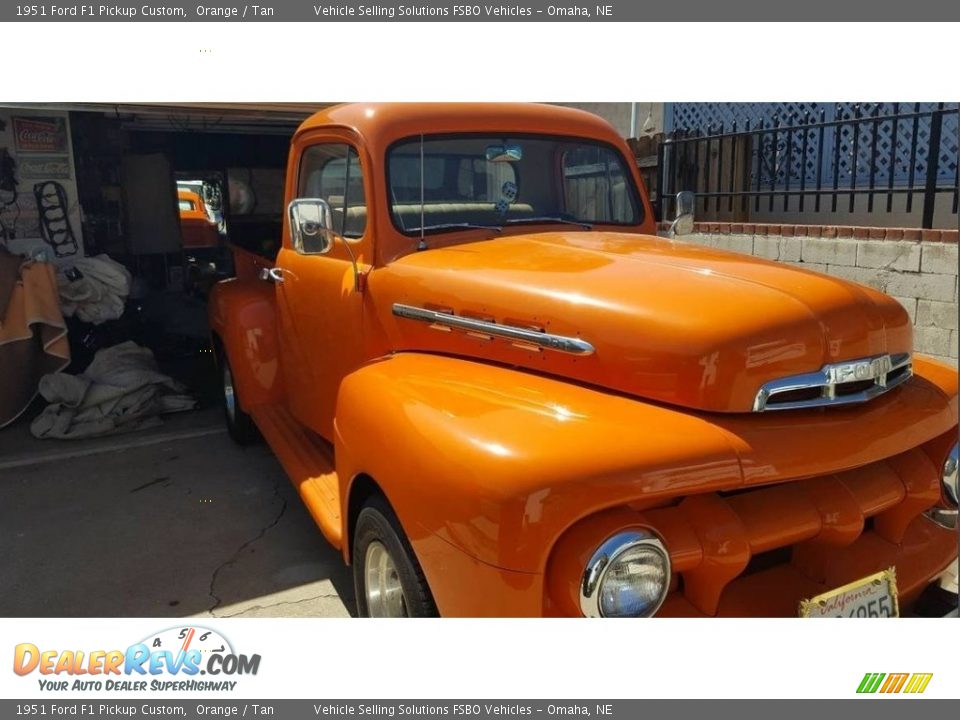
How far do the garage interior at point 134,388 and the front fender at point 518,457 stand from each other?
51.2 inches

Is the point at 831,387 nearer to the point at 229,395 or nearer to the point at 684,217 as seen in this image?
the point at 684,217

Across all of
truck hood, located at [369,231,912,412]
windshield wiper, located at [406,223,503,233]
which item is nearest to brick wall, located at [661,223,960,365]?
truck hood, located at [369,231,912,412]

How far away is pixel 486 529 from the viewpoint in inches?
69.3

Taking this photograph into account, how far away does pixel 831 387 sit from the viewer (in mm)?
2098

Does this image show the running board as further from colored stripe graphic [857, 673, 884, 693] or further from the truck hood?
Result: colored stripe graphic [857, 673, 884, 693]

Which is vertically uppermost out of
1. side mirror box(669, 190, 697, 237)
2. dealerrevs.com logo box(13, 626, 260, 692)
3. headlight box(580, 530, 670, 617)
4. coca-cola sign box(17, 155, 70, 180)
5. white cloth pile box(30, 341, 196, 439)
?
coca-cola sign box(17, 155, 70, 180)

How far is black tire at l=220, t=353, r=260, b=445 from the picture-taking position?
5.00 metres

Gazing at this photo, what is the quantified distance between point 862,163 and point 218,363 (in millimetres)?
5406

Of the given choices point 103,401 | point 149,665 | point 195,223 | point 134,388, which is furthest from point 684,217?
point 195,223

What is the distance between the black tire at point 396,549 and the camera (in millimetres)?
2105

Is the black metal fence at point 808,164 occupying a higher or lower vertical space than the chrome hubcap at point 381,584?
higher

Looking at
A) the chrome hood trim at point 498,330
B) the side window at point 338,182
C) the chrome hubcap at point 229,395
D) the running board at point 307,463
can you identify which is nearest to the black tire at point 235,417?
the chrome hubcap at point 229,395

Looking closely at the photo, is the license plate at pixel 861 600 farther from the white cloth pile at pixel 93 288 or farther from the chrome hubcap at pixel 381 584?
the white cloth pile at pixel 93 288

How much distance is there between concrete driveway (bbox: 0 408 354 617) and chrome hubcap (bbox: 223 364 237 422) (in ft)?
0.78
